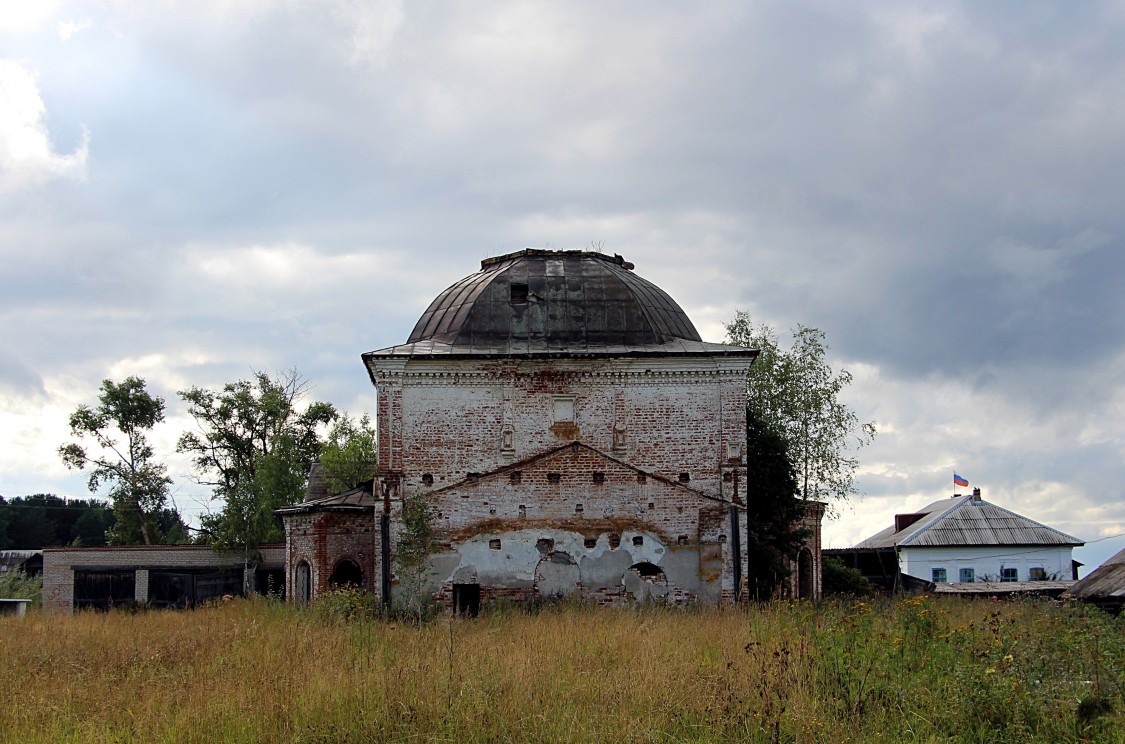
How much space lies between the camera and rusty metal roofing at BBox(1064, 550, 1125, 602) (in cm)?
1756

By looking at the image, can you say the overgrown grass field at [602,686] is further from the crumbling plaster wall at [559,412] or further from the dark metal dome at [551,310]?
the dark metal dome at [551,310]

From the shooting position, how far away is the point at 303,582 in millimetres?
22766

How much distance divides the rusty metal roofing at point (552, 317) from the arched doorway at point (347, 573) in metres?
4.63

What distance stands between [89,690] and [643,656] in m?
4.98

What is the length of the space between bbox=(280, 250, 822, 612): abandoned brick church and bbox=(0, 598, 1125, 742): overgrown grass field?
773 centimetres

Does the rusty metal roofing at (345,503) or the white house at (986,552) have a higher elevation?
the rusty metal roofing at (345,503)

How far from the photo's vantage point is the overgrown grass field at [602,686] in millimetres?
7867

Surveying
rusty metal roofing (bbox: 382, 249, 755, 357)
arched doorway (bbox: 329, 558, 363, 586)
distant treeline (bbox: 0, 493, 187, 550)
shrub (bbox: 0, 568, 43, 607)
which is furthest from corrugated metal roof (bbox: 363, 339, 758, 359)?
distant treeline (bbox: 0, 493, 187, 550)

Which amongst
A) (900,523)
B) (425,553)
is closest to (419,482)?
(425,553)

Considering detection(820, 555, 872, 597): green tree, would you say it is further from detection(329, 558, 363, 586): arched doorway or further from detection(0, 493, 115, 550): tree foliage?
detection(0, 493, 115, 550): tree foliage

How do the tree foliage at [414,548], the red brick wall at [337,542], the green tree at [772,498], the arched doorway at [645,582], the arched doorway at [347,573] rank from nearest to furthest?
the arched doorway at [645,582]
the tree foliage at [414,548]
the red brick wall at [337,542]
the arched doorway at [347,573]
the green tree at [772,498]

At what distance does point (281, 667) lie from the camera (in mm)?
9484

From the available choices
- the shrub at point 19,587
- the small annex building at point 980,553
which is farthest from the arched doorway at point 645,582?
the shrub at point 19,587

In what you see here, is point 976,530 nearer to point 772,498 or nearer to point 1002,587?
point 1002,587
